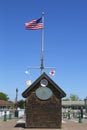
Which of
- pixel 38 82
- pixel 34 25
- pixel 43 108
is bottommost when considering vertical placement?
pixel 43 108

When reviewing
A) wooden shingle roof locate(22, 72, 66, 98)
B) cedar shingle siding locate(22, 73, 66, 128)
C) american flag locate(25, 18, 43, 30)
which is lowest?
cedar shingle siding locate(22, 73, 66, 128)

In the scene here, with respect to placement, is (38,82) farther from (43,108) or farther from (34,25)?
(34,25)

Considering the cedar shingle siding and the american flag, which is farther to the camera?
the american flag

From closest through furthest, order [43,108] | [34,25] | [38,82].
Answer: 1. [43,108]
2. [38,82]
3. [34,25]

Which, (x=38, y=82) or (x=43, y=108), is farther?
(x=38, y=82)

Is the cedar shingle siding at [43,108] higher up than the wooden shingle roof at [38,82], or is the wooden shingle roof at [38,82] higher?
the wooden shingle roof at [38,82]

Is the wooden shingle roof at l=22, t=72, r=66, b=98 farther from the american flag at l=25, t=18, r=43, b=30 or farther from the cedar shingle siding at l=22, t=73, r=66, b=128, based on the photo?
the american flag at l=25, t=18, r=43, b=30

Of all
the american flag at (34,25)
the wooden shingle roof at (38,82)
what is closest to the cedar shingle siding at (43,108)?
the wooden shingle roof at (38,82)

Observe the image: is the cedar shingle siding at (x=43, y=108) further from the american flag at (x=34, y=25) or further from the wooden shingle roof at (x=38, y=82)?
the american flag at (x=34, y=25)

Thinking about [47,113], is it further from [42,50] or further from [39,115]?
[42,50]

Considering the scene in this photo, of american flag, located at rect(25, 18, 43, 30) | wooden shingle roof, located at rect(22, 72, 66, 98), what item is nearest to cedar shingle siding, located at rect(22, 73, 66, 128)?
wooden shingle roof, located at rect(22, 72, 66, 98)


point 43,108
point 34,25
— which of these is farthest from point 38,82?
point 34,25

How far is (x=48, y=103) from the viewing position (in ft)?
92.4

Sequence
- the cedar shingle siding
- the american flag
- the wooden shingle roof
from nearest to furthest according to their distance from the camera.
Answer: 1. the cedar shingle siding
2. the wooden shingle roof
3. the american flag
